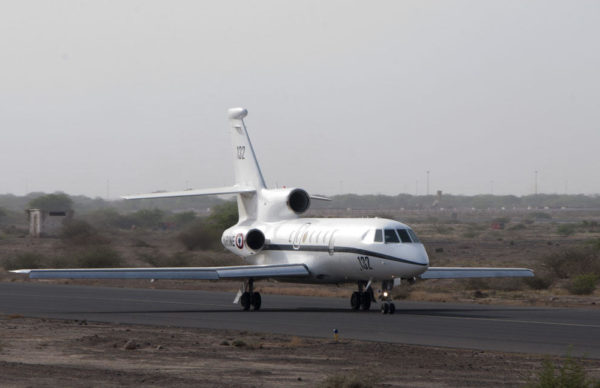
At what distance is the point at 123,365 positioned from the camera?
16.8 meters

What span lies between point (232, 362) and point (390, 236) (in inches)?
513

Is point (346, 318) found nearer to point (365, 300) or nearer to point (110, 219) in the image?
point (365, 300)

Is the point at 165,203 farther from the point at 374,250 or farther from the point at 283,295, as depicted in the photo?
the point at 374,250

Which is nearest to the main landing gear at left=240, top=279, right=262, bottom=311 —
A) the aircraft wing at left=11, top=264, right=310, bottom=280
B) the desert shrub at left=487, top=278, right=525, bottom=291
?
the aircraft wing at left=11, top=264, right=310, bottom=280

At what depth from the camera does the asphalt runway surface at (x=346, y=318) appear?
21.7 metres

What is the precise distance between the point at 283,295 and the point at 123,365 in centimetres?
2342

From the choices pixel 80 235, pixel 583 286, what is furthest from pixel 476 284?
pixel 80 235

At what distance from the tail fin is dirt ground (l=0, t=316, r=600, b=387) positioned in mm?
13958

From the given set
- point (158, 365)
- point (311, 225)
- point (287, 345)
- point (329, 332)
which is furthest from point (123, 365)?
point (311, 225)

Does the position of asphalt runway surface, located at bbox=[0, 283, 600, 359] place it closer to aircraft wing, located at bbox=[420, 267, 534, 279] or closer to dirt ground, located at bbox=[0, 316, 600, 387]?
aircraft wing, located at bbox=[420, 267, 534, 279]

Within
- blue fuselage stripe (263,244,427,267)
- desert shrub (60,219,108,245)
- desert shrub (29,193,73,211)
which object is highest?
desert shrub (29,193,73,211)

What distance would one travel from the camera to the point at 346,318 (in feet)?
90.1

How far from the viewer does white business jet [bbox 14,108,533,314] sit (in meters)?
29.2

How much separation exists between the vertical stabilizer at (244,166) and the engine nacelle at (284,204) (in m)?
0.65
